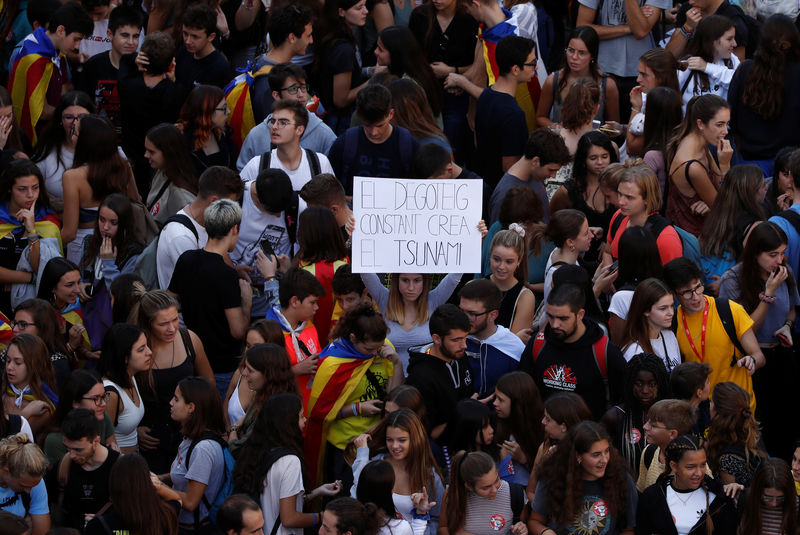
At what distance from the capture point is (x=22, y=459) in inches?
256

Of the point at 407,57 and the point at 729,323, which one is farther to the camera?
the point at 407,57

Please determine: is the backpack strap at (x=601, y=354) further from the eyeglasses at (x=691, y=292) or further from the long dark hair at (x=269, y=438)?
the long dark hair at (x=269, y=438)

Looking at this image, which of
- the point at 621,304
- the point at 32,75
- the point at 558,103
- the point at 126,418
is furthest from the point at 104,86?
the point at 621,304

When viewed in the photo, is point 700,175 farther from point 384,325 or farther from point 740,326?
point 384,325

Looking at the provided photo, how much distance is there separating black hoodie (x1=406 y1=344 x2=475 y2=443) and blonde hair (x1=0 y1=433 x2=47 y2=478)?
2195 mm

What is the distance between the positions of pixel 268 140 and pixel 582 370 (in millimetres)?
3698

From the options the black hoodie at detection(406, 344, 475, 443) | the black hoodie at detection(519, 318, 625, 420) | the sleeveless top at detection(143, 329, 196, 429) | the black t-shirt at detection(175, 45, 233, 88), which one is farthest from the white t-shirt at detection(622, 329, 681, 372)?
the black t-shirt at detection(175, 45, 233, 88)

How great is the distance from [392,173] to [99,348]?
261 centimetres

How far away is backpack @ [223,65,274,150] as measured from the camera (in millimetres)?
10750

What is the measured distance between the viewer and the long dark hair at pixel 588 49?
1083cm

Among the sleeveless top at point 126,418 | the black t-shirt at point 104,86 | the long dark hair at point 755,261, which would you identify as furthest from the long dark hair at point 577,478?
the black t-shirt at point 104,86

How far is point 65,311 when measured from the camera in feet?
28.5

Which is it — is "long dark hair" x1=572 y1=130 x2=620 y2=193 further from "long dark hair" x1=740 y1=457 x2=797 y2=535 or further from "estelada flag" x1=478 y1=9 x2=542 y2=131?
"long dark hair" x1=740 y1=457 x2=797 y2=535

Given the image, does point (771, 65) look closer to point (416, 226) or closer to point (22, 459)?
point (416, 226)
